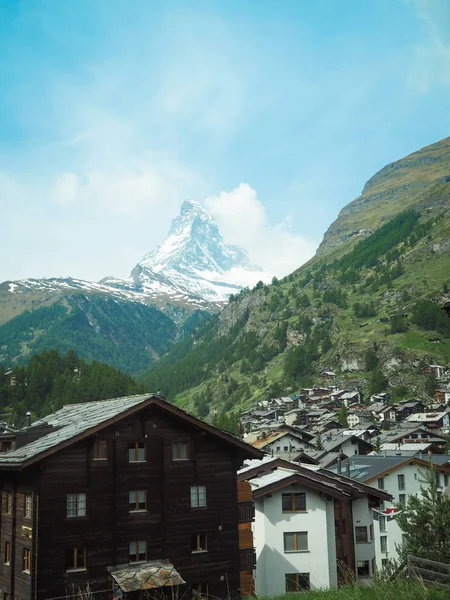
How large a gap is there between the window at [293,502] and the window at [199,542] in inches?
445

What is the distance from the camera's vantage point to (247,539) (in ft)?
127

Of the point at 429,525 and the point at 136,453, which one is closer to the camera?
the point at 429,525

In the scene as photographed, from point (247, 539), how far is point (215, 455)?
6.38 metres

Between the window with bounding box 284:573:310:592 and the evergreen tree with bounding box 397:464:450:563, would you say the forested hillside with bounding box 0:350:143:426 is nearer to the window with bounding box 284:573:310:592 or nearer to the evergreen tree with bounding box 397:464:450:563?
the window with bounding box 284:573:310:592

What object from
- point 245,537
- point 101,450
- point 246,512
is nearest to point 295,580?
point 245,537

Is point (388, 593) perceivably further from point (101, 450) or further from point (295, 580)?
point (295, 580)

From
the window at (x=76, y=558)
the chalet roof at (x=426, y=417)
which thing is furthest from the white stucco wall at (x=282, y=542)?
the chalet roof at (x=426, y=417)

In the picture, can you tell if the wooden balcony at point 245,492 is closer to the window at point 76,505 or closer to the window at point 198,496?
the window at point 198,496

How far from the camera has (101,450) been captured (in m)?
33.5

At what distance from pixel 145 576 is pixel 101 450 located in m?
7.10

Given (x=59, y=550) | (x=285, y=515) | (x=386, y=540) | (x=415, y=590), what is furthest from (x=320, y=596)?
(x=386, y=540)

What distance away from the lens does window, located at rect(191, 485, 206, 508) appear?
35.8m

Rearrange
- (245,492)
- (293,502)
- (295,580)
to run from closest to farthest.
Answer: (245,492) → (295,580) → (293,502)

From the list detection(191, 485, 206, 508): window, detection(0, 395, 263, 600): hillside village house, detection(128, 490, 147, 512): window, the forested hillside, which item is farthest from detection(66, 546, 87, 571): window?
the forested hillside
